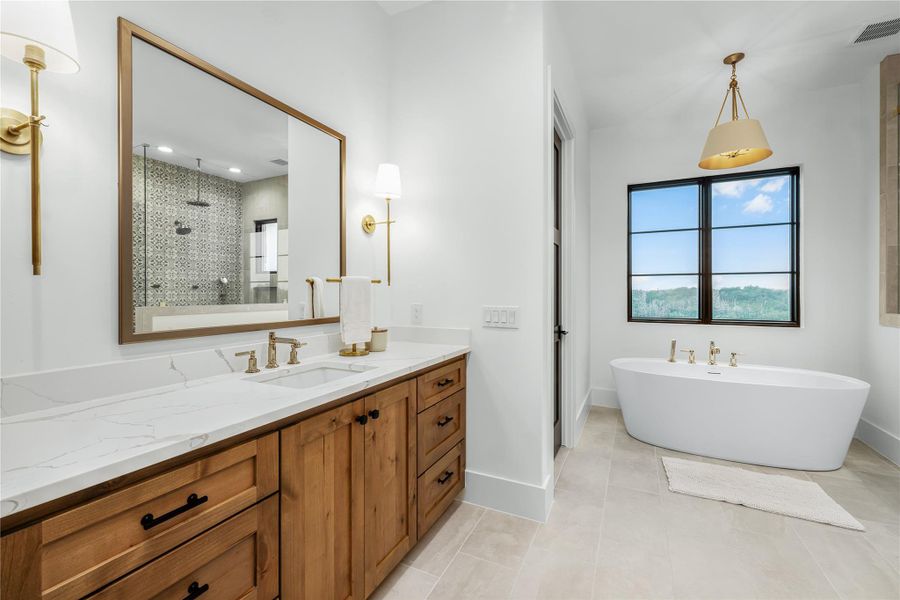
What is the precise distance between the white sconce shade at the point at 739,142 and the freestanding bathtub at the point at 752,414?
60.1 inches

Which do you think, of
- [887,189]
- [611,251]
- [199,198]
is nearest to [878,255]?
[887,189]

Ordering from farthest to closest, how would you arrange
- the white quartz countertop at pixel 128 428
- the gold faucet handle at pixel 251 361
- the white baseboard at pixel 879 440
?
the white baseboard at pixel 879 440 → the gold faucet handle at pixel 251 361 → the white quartz countertop at pixel 128 428

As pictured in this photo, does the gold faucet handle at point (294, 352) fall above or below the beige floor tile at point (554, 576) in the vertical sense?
above

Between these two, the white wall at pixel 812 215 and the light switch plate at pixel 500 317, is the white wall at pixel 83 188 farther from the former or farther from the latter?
the white wall at pixel 812 215

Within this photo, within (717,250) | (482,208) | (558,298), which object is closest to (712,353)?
(717,250)

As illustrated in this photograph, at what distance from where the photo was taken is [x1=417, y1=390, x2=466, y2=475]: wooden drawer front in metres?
1.73

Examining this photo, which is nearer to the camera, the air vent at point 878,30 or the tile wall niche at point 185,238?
the tile wall niche at point 185,238

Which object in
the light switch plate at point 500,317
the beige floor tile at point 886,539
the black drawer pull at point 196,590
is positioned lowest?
the beige floor tile at point 886,539

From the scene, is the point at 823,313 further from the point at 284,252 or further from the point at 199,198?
the point at 199,198

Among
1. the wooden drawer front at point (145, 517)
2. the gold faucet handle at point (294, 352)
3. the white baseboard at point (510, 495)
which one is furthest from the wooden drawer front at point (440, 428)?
the wooden drawer front at point (145, 517)

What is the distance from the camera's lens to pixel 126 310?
1.18 metres

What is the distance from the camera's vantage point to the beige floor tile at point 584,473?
237 cm

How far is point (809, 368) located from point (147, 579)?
440cm

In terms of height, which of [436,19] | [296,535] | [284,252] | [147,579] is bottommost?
[296,535]
